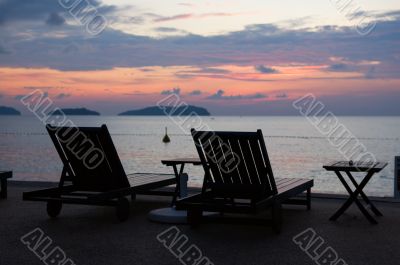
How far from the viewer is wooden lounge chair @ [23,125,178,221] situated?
6688mm

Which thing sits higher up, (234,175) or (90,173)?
(90,173)

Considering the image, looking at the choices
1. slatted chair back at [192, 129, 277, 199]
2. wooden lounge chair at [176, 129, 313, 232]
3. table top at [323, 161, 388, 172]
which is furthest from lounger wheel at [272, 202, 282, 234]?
table top at [323, 161, 388, 172]

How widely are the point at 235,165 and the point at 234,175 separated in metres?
0.13

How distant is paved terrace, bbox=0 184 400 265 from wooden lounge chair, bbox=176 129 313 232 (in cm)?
27

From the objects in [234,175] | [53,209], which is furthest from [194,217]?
[53,209]

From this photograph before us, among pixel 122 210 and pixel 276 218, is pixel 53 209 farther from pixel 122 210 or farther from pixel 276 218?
pixel 276 218

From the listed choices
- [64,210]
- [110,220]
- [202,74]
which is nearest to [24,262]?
[110,220]

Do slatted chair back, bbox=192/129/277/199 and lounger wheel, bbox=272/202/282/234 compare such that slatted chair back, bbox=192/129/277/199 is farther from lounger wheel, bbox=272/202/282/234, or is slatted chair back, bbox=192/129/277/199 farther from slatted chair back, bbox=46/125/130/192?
slatted chair back, bbox=46/125/130/192

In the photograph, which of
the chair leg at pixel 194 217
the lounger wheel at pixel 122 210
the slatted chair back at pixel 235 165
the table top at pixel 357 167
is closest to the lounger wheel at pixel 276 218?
the slatted chair back at pixel 235 165

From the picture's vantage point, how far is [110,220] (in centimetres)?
683

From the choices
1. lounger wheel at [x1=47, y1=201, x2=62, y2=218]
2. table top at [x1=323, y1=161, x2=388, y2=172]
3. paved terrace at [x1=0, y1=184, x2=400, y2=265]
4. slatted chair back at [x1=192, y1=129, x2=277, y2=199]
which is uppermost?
slatted chair back at [x1=192, y1=129, x2=277, y2=199]

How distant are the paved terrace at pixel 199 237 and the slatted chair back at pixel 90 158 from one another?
43 cm

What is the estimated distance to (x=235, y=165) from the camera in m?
6.33

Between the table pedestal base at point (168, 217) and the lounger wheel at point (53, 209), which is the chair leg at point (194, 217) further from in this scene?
the lounger wheel at point (53, 209)
